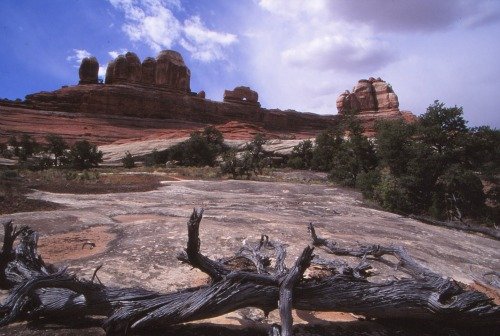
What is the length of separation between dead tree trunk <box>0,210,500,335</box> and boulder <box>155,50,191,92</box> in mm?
75261

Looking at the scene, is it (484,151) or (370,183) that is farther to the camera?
(370,183)

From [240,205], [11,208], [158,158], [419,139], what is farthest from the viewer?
[158,158]

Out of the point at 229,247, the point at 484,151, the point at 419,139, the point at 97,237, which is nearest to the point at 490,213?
the point at 484,151

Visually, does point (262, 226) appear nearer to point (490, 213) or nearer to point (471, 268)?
point (471, 268)

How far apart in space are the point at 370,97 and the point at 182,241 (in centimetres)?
8330

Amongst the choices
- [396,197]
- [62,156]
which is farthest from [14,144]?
[396,197]

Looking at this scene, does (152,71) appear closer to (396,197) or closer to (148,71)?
(148,71)

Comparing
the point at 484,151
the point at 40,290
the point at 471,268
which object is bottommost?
the point at 471,268

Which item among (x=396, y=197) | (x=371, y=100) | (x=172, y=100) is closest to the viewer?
(x=396, y=197)

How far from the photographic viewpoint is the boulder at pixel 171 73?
76438mm

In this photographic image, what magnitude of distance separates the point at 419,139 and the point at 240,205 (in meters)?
11.0

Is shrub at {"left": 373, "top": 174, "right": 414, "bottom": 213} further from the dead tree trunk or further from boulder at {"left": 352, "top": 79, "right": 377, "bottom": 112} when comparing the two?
boulder at {"left": 352, "top": 79, "right": 377, "bottom": 112}

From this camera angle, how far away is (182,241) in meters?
7.03

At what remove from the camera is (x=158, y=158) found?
4225 cm
